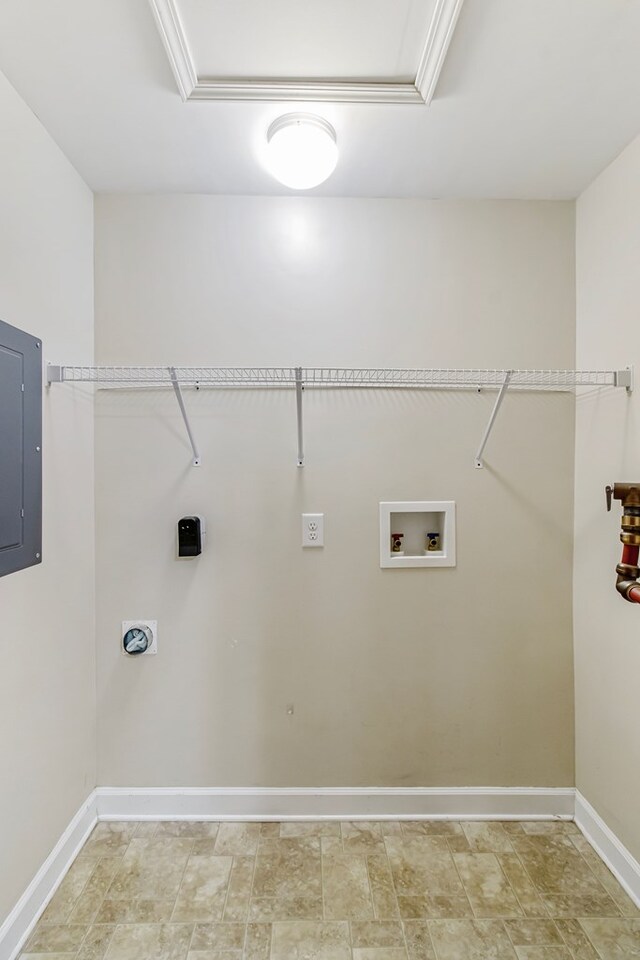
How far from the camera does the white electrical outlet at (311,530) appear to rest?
167 centimetres

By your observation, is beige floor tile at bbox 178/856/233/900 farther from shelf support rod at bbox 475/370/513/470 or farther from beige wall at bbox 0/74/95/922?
shelf support rod at bbox 475/370/513/470

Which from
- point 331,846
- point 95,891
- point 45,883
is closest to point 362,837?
point 331,846

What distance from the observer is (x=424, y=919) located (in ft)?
4.22

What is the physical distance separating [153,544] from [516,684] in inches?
59.5

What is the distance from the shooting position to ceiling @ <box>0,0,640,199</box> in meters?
1.03

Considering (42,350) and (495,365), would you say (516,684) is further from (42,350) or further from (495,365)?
(42,350)

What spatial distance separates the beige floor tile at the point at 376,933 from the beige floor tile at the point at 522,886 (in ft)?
1.32

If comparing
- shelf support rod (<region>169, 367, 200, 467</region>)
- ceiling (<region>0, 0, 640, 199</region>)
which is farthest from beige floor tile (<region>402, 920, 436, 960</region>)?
ceiling (<region>0, 0, 640, 199</region>)

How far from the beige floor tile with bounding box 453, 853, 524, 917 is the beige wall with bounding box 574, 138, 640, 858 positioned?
0.43 m

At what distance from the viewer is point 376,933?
125 centimetres

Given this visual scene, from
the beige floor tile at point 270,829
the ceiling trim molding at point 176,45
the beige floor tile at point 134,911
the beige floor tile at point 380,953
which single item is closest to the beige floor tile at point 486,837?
the beige floor tile at point 380,953

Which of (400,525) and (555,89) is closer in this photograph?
(555,89)

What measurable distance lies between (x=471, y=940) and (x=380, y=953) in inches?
10.5

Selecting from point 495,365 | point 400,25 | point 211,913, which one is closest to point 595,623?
point 495,365
